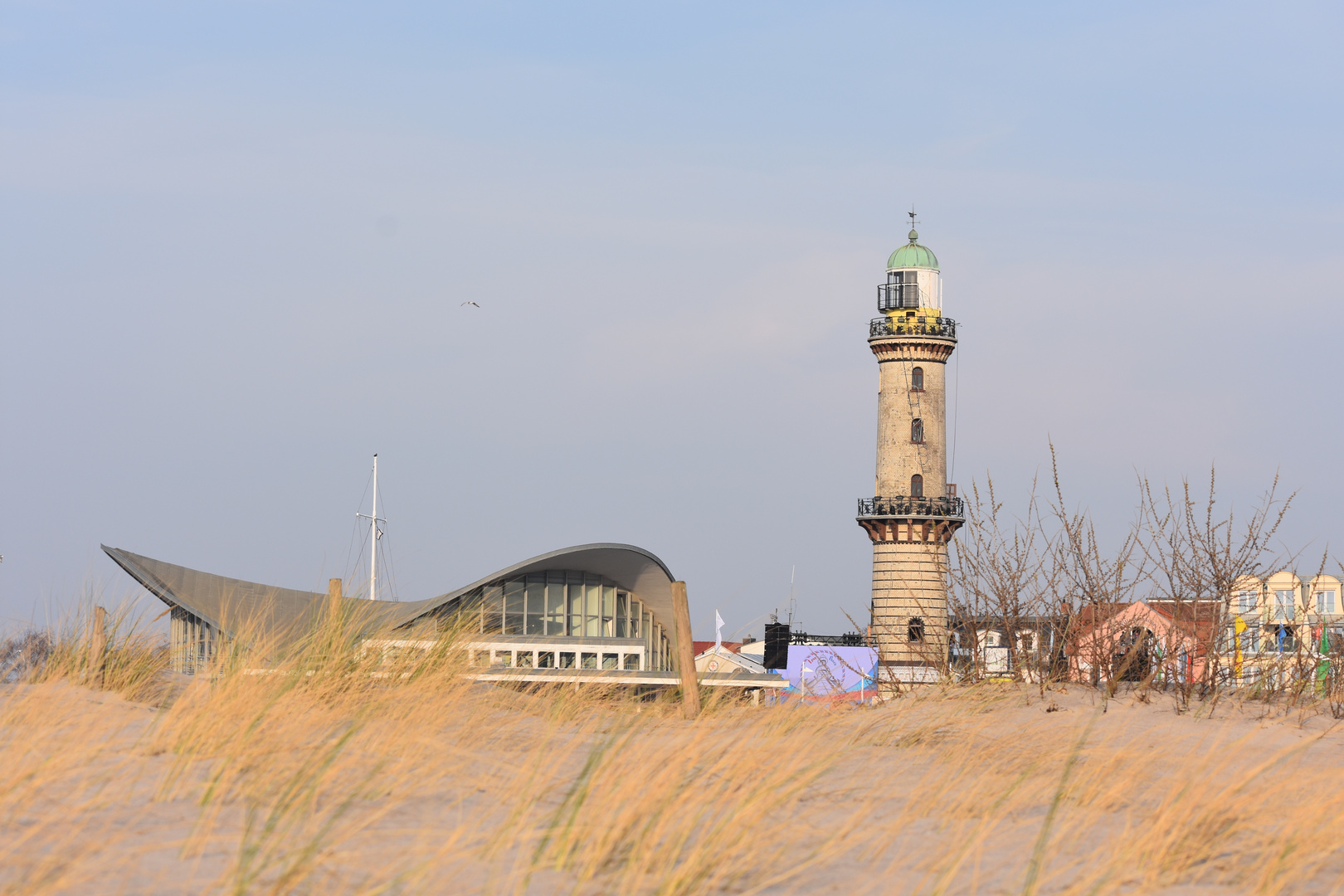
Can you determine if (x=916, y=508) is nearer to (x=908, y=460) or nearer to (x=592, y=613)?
(x=908, y=460)

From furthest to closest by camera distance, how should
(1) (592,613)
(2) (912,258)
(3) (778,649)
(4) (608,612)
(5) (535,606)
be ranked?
(2) (912,258) < (3) (778,649) < (4) (608,612) < (1) (592,613) < (5) (535,606)

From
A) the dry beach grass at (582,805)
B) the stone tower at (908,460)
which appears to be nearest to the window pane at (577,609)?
the stone tower at (908,460)

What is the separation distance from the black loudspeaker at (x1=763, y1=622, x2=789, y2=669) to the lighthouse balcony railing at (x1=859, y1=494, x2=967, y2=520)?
27.6 feet

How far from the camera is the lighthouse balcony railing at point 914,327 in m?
59.0

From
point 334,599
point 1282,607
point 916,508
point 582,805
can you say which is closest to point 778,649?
point 916,508

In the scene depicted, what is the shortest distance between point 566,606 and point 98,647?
31.1m

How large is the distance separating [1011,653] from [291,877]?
392 inches

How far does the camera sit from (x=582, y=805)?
5484 millimetres

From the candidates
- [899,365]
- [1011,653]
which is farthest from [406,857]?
[899,365]

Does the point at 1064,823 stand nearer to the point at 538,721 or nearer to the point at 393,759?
the point at 393,759

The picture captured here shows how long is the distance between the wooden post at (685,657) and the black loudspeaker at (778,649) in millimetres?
38878

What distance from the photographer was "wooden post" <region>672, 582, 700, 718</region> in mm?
11266

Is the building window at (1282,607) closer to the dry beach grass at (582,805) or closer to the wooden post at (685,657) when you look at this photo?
the dry beach grass at (582,805)

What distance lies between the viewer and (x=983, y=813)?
20.4ft
